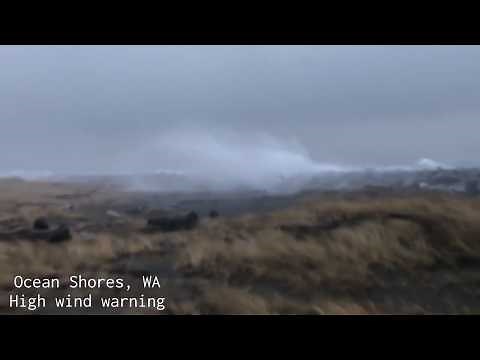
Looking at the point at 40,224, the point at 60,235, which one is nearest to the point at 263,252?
the point at 60,235

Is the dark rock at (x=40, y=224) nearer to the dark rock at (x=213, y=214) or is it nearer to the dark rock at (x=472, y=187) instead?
the dark rock at (x=213, y=214)

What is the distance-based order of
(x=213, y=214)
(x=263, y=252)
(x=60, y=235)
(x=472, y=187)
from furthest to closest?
(x=472, y=187)
(x=213, y=214)
(x=60, y=235)
(x=263, y=252)

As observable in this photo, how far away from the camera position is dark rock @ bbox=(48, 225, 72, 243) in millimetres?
8962

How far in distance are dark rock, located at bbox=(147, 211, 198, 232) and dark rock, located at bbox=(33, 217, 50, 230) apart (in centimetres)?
190

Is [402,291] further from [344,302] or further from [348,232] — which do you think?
[348,232]

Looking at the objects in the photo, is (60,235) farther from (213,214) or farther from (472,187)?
(472,187)

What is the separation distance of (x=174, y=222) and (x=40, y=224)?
250 cm

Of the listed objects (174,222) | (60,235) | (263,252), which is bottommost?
(263,252)

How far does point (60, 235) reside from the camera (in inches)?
356

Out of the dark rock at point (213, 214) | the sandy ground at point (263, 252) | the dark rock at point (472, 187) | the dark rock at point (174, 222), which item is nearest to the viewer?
the sandy ground at point (263, 252)

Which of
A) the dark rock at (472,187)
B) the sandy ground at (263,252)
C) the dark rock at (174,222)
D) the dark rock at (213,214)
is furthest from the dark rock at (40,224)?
the dark rock at (472,187)

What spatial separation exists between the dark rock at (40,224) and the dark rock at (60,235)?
368 mm

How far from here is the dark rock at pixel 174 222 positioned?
9.44 m
